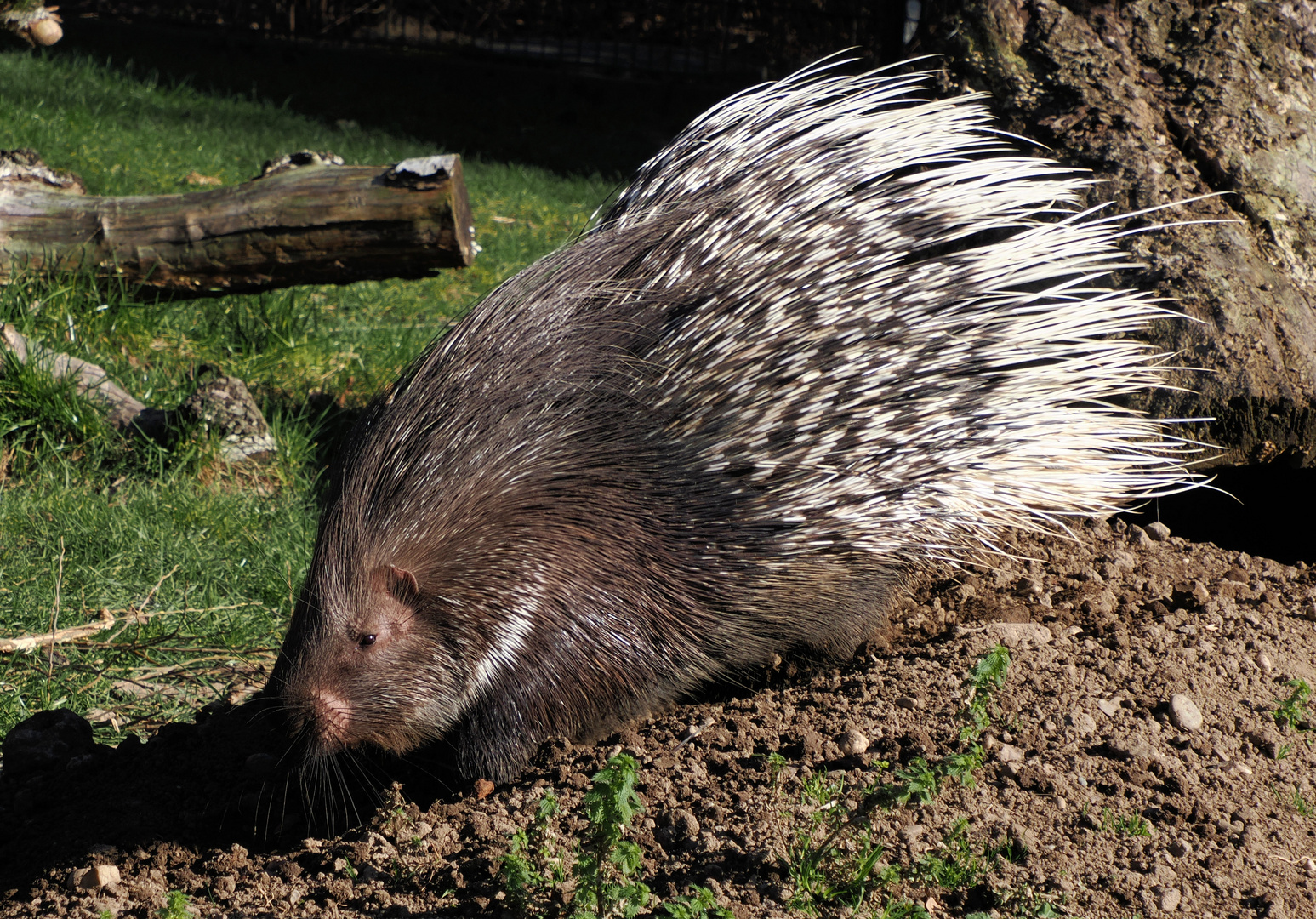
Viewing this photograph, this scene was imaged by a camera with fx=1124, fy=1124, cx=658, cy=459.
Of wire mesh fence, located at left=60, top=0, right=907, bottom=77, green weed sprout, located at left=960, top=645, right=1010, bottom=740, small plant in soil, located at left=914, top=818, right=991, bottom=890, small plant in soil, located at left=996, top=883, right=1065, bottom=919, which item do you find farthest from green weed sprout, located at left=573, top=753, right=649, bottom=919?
wire mesh fence, located at left=60, top=0, right=907, bottom=77

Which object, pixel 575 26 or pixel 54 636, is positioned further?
pixel 575 26

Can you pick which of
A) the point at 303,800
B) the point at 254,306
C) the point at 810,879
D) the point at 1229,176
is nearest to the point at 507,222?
the point at 254,306

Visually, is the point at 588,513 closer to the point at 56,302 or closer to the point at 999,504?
the point at 999,504

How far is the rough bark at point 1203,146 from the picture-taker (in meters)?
2.97

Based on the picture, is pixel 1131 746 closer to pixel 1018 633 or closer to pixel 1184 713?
pixel 1184 713

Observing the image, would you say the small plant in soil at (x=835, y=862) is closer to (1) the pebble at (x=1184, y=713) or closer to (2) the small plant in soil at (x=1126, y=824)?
(2) the small plant in soil at (x=1126, y=824)

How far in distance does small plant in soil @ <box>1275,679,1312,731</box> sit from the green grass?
2.28 meters

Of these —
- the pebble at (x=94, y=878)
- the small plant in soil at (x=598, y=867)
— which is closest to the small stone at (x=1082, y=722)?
the small plant in soil at (x=598, y=867)

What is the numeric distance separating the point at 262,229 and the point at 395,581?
2219 mm

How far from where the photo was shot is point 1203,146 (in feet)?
10.3

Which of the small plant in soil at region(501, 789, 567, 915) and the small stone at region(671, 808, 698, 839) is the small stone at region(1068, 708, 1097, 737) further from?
the small plant in soil at region(501, 789, 567, 915)

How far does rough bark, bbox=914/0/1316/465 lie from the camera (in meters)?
2.97

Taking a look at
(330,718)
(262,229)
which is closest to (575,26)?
(262,229)

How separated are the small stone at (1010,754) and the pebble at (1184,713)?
0.34 m
